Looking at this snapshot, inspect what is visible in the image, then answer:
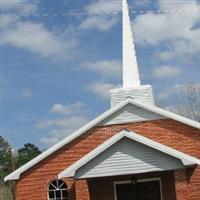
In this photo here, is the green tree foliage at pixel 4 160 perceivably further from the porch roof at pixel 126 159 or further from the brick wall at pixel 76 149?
the porch roof at pixel 126 159

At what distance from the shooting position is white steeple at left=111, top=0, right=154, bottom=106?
24.0 meters

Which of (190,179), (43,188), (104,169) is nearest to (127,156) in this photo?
(104,169)

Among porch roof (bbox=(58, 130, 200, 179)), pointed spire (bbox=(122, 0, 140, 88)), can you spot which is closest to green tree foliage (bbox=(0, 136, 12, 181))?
pointed spire (bbox=(122, 0, 140, 88))

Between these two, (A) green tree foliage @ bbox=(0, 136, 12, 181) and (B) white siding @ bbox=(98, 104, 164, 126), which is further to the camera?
(A) green tree foliage @ bbox=(0, 136, 12, 181)

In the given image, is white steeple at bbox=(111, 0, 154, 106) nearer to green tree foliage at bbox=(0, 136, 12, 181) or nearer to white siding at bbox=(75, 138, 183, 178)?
white siding at bbox=(75, 138, 183, 178)

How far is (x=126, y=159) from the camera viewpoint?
64.4 feet

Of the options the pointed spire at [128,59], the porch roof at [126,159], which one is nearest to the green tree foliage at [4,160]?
the pointed spire at [128,59]

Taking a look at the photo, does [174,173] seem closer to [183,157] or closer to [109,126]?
[183,157]

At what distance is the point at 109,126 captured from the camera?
2284 centimetres

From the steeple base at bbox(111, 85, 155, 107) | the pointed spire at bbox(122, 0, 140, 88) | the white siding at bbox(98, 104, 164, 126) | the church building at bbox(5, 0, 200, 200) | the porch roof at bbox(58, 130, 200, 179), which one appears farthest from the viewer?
the pointed spire at bbox(122, 0, 140, 88)

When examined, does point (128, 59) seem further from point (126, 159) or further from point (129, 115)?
point (126, 159)

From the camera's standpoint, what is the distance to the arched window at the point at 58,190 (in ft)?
74.7

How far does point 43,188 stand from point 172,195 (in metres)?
5.39

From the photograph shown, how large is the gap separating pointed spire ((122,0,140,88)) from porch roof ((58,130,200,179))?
17.2ft
